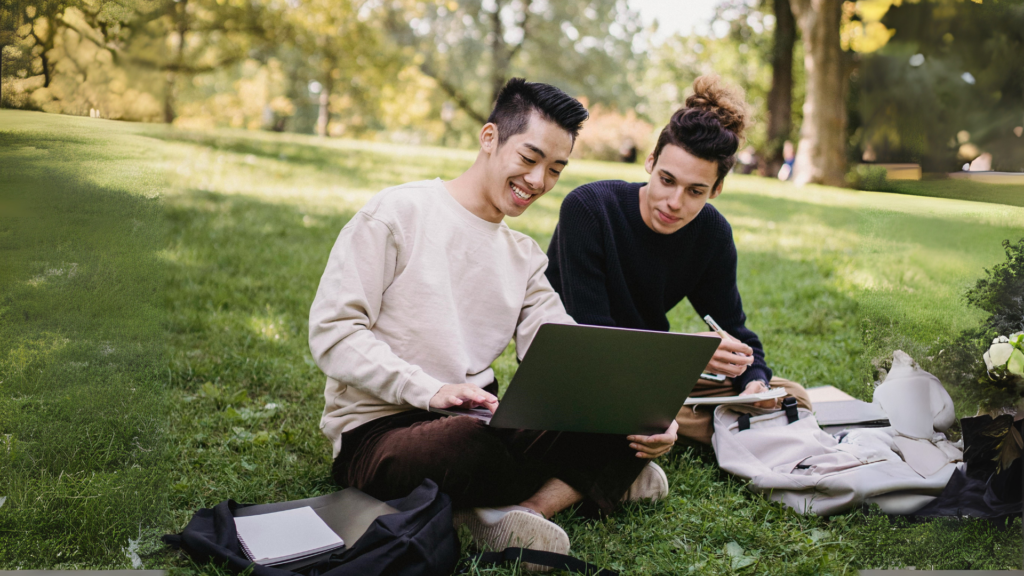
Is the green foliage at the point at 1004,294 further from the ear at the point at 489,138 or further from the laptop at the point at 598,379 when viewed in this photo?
the ear at the point at 489,138

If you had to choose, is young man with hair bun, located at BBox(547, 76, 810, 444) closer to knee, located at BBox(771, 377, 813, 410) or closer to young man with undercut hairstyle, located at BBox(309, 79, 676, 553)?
knee, located at BBox(771, 377, 813, 410)

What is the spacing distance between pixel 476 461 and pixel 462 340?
1.22ft

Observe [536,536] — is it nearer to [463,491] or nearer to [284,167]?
[463,491]

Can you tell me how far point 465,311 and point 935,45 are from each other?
149 cm

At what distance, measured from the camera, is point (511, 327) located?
2.36 metres

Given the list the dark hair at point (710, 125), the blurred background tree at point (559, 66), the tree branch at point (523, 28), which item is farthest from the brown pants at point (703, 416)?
the tree branch at point (523, 28)

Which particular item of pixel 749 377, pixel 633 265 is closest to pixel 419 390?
pixel 633 265

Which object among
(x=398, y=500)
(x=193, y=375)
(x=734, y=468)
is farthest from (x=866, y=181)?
(x=193, y=375)

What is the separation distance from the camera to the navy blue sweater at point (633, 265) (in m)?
2.74

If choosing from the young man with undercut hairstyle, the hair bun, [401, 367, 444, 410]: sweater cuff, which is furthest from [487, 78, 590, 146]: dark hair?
[401, 367, 444, 410]: sweater cuff

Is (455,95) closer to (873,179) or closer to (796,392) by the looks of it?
(796,392)

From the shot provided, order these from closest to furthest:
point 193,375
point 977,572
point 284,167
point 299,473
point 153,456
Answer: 1. point 977,572
2. point 153,456
3. point 299,473
4. point 193,375
5. point 284,167

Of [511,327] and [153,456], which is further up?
[511,327]

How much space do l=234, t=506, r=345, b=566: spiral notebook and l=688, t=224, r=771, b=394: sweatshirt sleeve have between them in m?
1.66
